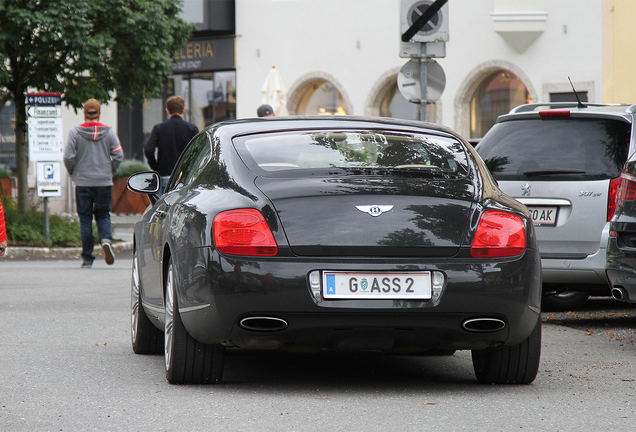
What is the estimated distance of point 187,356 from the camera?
535 cm

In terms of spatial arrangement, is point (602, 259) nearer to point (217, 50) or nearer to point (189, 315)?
point (189, 315)

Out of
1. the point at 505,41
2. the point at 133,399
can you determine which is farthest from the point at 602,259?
the point at 505,41

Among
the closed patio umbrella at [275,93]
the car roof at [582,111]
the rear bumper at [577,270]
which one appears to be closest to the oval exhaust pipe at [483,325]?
the rear bumper at [577,270]

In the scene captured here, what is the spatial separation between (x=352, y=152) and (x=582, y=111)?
3.29m

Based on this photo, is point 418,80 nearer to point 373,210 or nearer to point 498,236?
point 498,236

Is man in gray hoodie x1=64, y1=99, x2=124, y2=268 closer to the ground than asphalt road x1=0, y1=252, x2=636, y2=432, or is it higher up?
higher up

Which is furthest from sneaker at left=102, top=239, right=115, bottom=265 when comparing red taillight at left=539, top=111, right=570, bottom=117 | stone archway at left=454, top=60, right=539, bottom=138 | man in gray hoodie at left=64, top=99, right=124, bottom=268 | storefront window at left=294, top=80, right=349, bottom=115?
storefront window at left=294, top=80, right=349, bottom=115

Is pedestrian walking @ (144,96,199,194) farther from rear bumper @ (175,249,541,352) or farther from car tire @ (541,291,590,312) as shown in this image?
rear bumper @ (175,249,541,352)

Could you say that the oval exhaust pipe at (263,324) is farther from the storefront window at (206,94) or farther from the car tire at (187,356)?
the storefront window at (206,94)

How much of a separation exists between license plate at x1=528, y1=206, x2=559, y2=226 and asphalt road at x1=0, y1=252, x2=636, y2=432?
82 cm

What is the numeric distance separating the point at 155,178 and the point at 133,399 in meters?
2.46

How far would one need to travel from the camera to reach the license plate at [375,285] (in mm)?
4961

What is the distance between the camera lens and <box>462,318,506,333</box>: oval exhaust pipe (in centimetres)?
507

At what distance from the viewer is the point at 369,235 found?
16.4 ft
